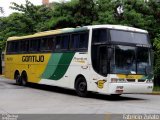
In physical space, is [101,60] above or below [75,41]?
below

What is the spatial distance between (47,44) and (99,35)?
555cm

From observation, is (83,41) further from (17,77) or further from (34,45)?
(17,77)

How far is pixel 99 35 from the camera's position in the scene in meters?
19.8

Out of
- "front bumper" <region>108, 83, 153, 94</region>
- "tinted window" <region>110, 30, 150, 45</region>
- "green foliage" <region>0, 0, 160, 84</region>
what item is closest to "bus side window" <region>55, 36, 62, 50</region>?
"tinted window" <region>110, 30, 150, 45</region>

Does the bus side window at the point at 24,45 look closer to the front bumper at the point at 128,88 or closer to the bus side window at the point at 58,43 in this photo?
the bus side window at the point at 58,43

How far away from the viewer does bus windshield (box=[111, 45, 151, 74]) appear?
750 inches

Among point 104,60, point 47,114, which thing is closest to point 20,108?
point 47,114

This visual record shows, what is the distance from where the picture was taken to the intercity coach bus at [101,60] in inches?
749

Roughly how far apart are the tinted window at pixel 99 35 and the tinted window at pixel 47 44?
14.5 ft

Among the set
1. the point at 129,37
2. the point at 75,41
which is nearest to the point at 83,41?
the point at 75,41

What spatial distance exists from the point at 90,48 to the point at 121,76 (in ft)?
6.79

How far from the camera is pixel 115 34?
19516mm

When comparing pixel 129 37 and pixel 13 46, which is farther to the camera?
pixel 13 46

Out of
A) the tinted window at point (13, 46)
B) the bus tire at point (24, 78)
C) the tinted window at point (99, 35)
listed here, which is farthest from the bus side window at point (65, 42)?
the tinted window at point (13, 46)
